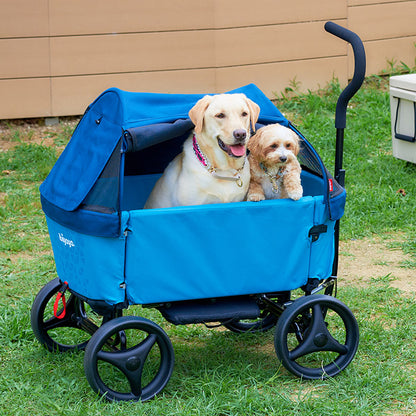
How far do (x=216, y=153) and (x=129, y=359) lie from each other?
3.15 ft

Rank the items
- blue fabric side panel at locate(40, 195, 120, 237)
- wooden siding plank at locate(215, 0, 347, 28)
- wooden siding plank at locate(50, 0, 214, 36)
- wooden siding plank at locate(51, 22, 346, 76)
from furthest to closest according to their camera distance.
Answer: wooden siding plank at locate(215, 0, 347, 28) → wooden siding plank at locate(51, 22, 346, 76) → wooden siding plank at locate(50, 0, 214, 36) → blue fabric side panel at locate(40, 195, 120, 237)

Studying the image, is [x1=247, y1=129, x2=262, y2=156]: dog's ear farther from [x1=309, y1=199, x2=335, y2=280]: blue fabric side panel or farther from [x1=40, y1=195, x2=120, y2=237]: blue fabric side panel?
[x1=40, y1=195, x2=120, y2=237]: blue fabric side panel

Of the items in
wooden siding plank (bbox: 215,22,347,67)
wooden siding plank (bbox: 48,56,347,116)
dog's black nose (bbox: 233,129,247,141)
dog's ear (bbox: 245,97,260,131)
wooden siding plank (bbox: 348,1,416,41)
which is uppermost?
wooden siding plank (bbox: 348,1,416,41)

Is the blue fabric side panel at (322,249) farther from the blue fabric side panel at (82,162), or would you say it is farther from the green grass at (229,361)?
the blue fabric side panel at (82,162)

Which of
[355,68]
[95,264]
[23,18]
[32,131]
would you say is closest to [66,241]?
[95,264]

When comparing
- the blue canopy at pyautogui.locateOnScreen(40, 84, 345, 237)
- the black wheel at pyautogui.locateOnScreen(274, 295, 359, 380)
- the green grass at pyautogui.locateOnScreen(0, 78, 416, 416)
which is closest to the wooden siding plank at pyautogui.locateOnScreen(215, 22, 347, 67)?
the green grass at pyautogui.locateOnScreen(0, 78, 416, 416)

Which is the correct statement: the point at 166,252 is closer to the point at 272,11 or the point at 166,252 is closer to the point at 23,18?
the point at 23,18

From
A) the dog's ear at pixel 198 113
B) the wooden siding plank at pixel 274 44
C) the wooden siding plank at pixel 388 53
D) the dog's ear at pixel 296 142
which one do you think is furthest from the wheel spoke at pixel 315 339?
the wooden siding plank at pixel 388 53

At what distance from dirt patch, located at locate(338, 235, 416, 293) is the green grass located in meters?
0.06

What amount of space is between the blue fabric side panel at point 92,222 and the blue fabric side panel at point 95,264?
46 mm

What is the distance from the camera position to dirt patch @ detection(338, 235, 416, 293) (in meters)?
4.44

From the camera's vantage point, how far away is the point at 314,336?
3188 millimetres

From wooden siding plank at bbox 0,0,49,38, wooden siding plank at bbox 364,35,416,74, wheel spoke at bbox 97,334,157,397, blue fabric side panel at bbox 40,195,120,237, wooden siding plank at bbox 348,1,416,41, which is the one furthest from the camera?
wooden siding plank at bbox 364,35,416,74

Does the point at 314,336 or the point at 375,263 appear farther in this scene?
the point at 375,263
